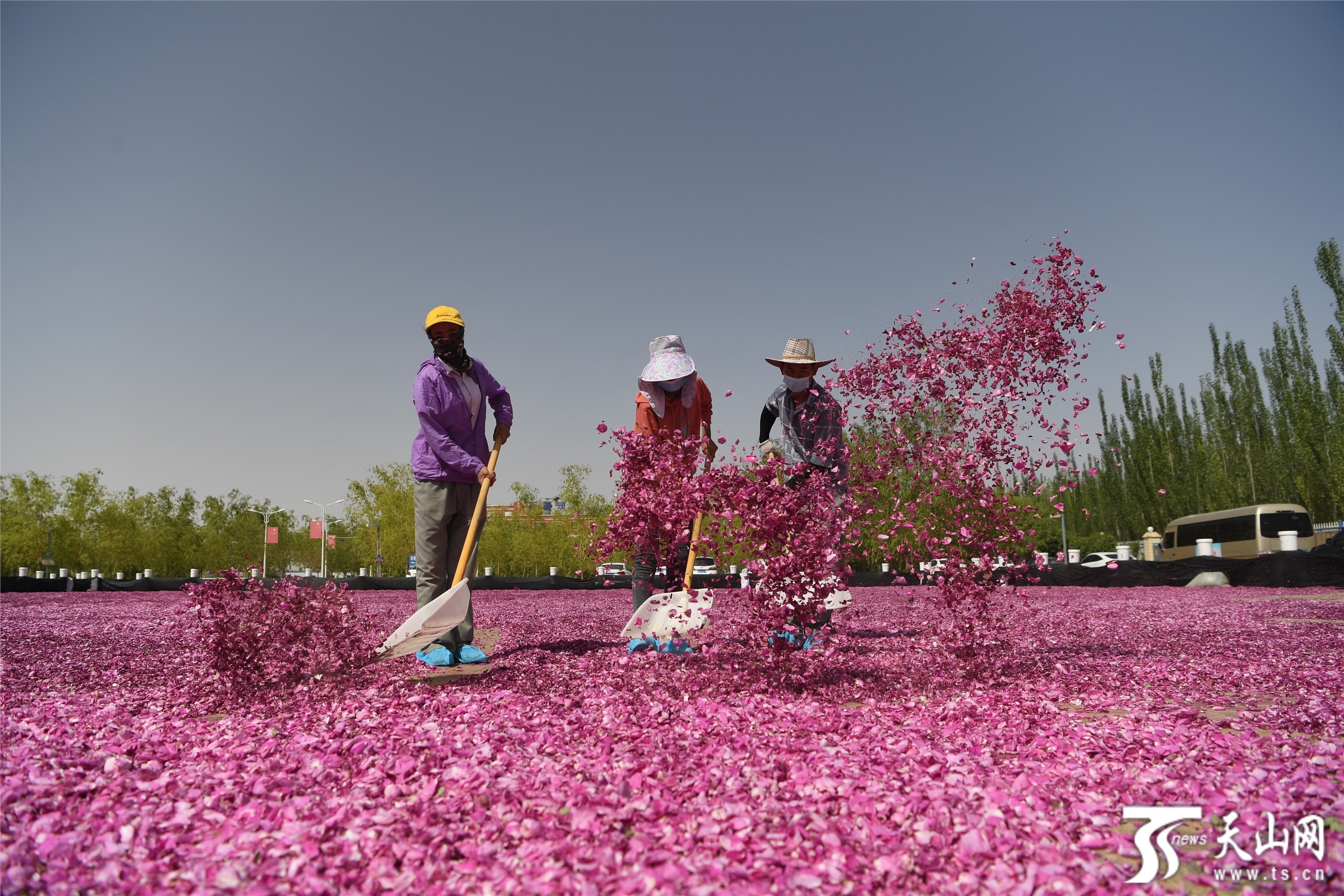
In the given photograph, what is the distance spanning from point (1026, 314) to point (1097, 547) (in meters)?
63.0

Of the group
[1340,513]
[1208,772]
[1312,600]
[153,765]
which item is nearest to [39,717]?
[153,765]

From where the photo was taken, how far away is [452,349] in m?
4.99

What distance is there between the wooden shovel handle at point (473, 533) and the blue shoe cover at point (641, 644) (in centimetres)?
112

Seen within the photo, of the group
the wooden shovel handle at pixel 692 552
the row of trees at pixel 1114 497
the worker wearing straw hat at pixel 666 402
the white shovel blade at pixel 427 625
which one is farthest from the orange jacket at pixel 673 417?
the row of trees at pixel 1114 497

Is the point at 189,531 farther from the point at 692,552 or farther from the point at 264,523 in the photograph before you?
the point at 692,552

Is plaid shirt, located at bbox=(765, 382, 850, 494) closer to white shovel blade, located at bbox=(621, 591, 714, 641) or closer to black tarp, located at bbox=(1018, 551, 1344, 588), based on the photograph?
white shovel blade, located at bbox=(621, 591, 714, 641)

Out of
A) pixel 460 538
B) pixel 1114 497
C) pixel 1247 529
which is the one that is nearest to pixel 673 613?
pixel 460 538

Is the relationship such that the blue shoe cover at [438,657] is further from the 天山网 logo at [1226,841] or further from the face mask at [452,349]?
the 天山网 logo at [1226,841]

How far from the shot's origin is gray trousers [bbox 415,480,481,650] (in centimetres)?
480

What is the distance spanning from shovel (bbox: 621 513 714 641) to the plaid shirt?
108cm

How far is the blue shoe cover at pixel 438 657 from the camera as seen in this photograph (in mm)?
4691

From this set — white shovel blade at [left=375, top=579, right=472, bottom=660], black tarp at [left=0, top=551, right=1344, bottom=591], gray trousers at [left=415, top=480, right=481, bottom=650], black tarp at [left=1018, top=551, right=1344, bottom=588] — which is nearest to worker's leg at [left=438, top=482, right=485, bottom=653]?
gray trousers at [left=415, top=480, right=481, bottom=650]

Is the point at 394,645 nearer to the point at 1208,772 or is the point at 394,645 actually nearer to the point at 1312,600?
the point at 1208,772

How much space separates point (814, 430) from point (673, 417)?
983 mm
